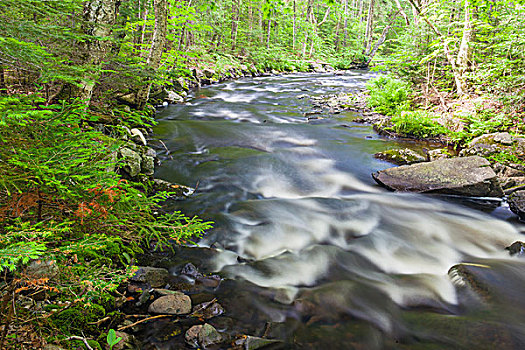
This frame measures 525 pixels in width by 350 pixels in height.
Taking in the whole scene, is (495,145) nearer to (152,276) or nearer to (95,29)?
(152,276)

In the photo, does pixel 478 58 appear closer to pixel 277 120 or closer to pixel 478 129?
pixel 478 129

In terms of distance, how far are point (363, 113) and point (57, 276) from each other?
10.9m

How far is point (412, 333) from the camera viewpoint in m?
2.66

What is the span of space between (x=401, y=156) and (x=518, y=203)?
7.68ft

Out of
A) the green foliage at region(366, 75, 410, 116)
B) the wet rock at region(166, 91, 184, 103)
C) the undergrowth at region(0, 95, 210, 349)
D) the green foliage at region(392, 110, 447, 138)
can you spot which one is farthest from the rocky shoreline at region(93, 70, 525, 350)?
the wet rock at region(166, 91, 184, 103)

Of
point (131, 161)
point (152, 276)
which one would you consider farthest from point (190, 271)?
point (131, 161)

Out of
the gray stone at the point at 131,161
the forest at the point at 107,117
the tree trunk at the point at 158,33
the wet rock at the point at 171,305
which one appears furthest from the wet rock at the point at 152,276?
the tree trunk at the point at 158,33

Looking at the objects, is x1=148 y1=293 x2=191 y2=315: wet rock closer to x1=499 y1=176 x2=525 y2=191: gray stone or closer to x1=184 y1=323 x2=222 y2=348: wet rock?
x1=184 y1=323 x2=222 y2=348: wet rock

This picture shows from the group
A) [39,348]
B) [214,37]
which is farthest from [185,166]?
[214,37]

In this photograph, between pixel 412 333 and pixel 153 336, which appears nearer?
pixel 153 336

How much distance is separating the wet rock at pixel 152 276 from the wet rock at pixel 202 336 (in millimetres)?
681

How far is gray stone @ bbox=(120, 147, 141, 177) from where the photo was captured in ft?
15.1

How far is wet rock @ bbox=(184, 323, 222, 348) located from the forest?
570 millimetres

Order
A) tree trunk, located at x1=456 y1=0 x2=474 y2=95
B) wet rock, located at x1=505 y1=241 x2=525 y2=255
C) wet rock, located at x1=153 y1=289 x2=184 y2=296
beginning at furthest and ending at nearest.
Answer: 1. tree trunk, located at x1=456 y1=0 x2=474 y2=95
2. wet rock, located at x1=505 y1=241 x2=525 y2=255
3. wet rock, located at x1=153 y1=289 x2=184 y2=296
